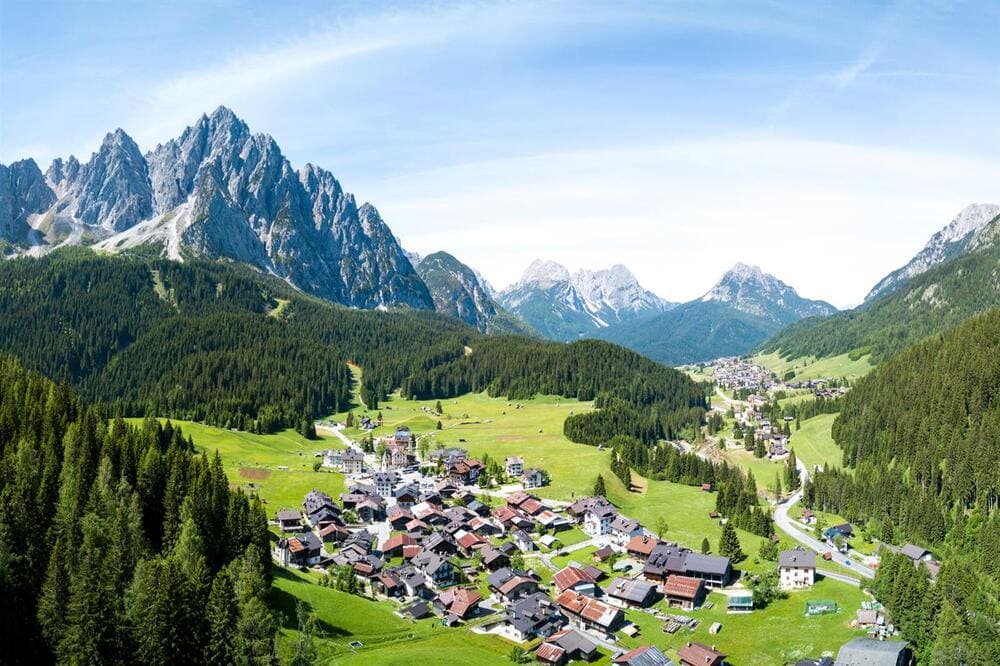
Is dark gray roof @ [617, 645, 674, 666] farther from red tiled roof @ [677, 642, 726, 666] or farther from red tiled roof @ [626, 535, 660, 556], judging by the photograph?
red tiled roof @ [626, 535, 660, 556]

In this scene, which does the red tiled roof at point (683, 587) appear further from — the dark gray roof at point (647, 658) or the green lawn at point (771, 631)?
the dark gray roof at point (647, 658)

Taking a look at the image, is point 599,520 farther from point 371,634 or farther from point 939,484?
point 939,484

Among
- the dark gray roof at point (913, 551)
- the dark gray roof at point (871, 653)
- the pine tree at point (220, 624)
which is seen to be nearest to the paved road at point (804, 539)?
the dark gray roof at point (913, 551)

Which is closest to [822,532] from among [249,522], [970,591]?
[970,591]

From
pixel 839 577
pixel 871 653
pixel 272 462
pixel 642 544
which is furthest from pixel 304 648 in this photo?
pixel 272 462

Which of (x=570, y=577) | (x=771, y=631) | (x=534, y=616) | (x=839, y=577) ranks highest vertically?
(x=570, y=577)
